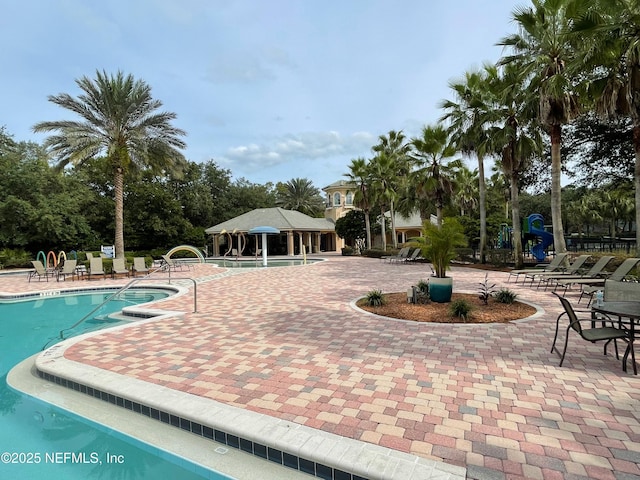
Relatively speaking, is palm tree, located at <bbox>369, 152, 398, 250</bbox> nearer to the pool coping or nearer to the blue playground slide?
the blue playground slide

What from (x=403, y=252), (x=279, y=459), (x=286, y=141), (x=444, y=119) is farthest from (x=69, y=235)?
(x=286, y=141)

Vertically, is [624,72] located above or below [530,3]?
below

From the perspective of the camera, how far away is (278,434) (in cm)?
312

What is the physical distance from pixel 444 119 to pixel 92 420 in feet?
69.1

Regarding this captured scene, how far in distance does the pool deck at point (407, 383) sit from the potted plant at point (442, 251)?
2099 mm

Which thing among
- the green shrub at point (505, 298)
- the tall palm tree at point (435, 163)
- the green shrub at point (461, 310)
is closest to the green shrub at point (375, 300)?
the green shrub at point (461, 310)

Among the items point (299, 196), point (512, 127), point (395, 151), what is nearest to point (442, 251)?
point (512, 127)

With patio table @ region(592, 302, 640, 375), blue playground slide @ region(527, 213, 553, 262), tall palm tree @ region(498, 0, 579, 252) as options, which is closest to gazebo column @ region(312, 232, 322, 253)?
blue playground slide @ region(527, 213, 553, 262)

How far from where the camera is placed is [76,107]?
61.3ft

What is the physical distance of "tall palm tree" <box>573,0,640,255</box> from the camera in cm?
985

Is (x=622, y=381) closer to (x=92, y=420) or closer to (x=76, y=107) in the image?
(x=92, y=420)

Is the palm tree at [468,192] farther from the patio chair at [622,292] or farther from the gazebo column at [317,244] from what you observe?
the patio chair at [622,292]

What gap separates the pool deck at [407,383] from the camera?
9.30ft

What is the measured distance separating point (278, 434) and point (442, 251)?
6662mm
